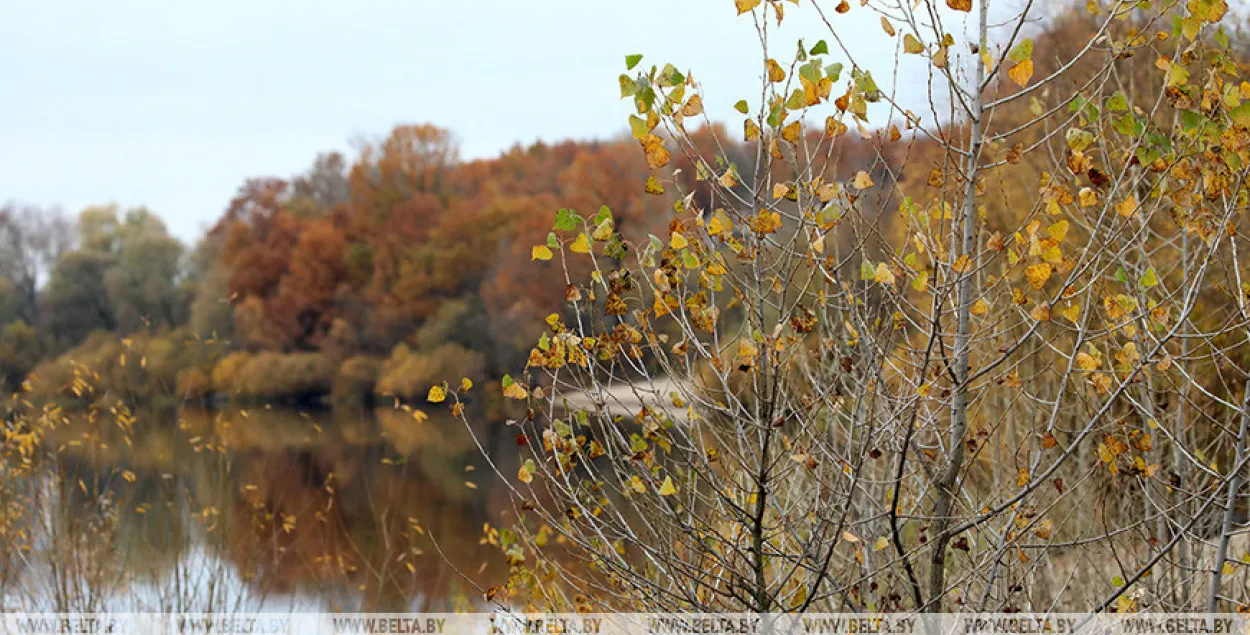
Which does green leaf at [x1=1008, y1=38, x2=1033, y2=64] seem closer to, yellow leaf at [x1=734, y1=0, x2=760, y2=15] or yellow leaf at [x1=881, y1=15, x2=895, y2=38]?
yellow leaf at [x1=881, y1=15, x2=895, y2=38]

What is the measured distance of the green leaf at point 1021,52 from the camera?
6.42 ft

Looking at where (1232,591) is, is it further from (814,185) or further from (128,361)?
(128,361)

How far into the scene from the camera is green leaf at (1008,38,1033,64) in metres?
1.96

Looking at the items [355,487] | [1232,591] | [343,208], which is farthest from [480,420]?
[1232,591]

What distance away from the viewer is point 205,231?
34.8 meters

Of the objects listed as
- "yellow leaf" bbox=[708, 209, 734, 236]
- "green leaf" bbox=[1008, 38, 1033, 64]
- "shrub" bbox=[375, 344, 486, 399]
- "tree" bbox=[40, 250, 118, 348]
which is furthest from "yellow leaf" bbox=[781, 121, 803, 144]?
"tree" bbox=[40, 250, 118, 348]

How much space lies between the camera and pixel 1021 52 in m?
1.98

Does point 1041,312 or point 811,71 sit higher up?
point 811,71

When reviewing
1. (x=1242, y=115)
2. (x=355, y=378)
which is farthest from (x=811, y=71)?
(x=355, y=378)

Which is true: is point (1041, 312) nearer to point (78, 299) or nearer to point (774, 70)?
point (774, 70)

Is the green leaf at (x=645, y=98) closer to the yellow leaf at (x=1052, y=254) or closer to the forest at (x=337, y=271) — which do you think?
the yellow leaf at (x=1052, y=254)

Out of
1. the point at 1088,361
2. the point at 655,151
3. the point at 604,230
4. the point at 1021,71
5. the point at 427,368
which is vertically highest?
the point at 1021,71

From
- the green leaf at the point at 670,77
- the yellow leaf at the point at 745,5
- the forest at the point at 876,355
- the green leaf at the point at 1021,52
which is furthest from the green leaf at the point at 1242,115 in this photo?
the green leaf at the point at 670,77

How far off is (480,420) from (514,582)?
20.0m
